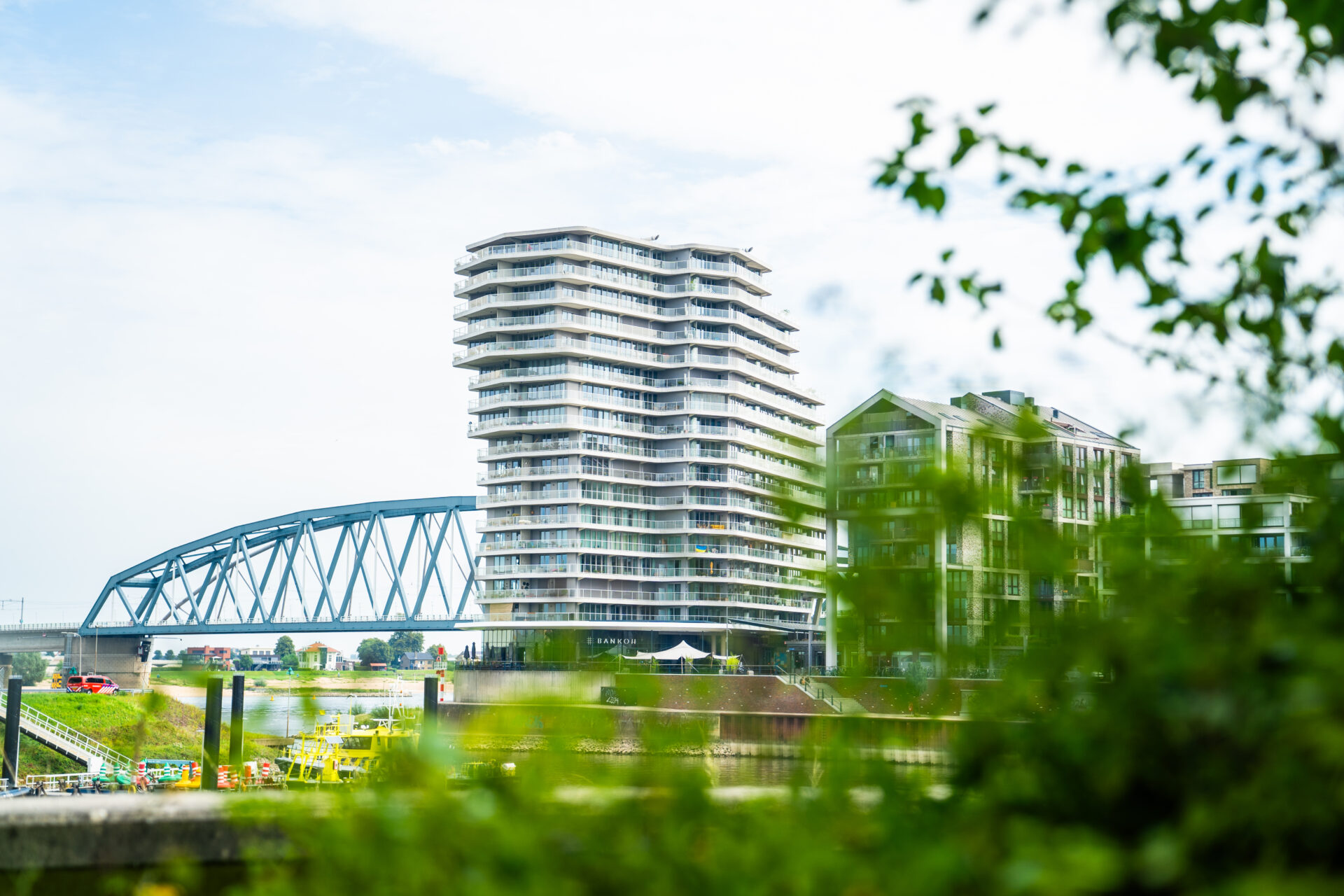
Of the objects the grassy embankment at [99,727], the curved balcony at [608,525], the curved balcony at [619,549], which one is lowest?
the grassy embankment at [99,727]

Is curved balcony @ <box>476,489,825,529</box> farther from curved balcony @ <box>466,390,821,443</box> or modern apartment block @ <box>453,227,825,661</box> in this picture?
curved balcony @ <box>466,390,821,443</box>

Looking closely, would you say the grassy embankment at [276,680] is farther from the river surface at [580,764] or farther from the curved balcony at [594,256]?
the curved balcony at [594,256]

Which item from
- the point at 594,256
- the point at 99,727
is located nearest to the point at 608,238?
the point at 594,256

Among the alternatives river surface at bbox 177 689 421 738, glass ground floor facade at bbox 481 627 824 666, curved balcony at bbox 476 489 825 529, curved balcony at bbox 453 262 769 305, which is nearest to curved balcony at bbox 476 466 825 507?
curved balcony at bbox 476 489 825 529

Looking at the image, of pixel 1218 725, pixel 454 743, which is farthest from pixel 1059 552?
pixel 454 743

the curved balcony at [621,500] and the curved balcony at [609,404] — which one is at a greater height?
the curved balcony at [609,404]

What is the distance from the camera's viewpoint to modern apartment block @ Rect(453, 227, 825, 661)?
75.4m

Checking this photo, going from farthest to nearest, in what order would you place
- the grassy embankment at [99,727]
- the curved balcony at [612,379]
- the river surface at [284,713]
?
the curved balcony at [612,379], the grassy embankment at [99,727], the river surface at [284,713]

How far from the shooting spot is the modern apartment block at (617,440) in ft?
247

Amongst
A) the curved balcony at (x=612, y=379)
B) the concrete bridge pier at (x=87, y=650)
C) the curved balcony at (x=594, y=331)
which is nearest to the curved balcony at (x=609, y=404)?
the curved balcony at (x=612, y=379)

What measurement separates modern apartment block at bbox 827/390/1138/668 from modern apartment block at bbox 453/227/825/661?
71.3 m

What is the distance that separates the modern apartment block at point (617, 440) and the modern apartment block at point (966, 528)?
234ft

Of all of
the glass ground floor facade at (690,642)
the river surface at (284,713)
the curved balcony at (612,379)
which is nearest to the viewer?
the river surface at (284,713)

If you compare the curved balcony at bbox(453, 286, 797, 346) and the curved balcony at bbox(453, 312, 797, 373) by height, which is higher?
the curved balcony at bbox(453, 286, 797, 346)
